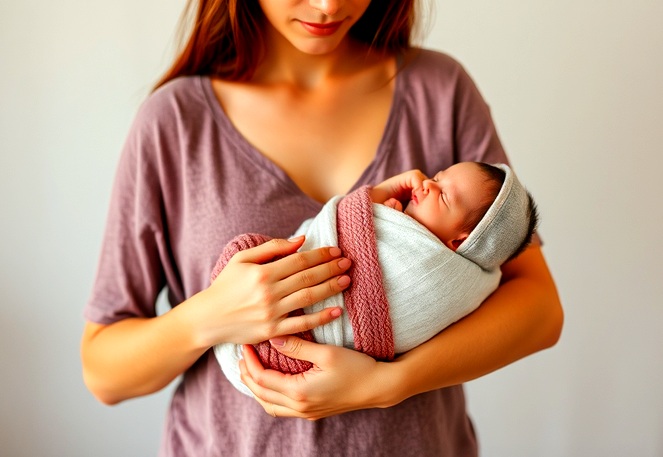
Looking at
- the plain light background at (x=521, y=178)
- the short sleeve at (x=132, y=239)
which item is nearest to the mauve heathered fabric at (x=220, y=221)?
the short sleeve at (x=132, y=239)

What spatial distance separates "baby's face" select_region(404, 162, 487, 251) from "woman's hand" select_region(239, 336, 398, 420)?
25 centimetres

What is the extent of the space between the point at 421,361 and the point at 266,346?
0.83 feet

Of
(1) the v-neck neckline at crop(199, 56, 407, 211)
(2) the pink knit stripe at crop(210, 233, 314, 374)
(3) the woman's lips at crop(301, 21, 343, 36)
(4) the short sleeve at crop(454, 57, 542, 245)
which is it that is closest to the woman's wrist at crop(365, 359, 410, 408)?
(2) the pink knit stripe at crop(210, 233, 314, 374)

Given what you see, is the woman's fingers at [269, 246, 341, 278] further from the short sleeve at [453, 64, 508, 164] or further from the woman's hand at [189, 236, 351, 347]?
the short sleeve at [453, 64, 508, 164]

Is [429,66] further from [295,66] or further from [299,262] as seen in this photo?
[299,262]

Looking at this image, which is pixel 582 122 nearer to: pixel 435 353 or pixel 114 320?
pixel 435 353

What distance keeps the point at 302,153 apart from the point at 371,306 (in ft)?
1.29

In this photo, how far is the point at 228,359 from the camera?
43.4 inches

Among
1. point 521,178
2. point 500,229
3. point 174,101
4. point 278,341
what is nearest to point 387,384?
point 278,341

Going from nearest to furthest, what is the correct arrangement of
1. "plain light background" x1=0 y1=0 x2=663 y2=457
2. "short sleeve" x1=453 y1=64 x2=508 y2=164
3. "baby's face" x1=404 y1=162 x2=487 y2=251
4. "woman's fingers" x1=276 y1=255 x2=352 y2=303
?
"woman's fingers" x1=276 y1=255 x2=352 y2=303 < "baby's face" x1=404 y1=162 x2=487 y2=251 < "short sleeve" x1=453 y1=64 x2=508 y2=164 < "plain light background" x1=0 y1=0 x2=663 y2=457

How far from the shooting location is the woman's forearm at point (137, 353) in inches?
44.1

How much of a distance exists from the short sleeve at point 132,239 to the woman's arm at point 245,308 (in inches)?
3.8

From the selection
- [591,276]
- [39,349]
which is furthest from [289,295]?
[591,276]

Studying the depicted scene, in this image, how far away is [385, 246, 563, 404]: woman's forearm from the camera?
1.06 m
